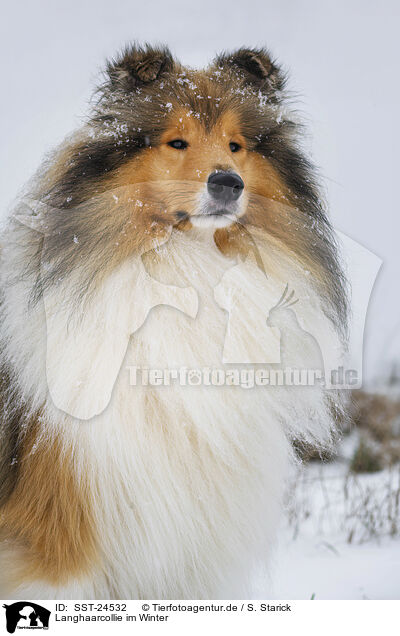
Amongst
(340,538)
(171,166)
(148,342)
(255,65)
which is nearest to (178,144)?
(171,166)

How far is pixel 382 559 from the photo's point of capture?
78.5 inches

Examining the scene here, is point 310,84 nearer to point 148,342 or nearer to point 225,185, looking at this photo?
point 225,185

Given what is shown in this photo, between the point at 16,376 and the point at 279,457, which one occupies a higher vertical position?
the point at 16,376

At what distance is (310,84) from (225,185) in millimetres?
571

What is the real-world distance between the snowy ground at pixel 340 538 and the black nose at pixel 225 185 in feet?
3.42

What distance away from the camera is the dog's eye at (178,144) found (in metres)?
1.44

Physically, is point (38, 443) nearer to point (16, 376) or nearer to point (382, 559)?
point (16, 376)

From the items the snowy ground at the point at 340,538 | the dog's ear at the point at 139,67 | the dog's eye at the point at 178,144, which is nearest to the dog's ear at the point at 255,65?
the dog's ear at the point at 139,67

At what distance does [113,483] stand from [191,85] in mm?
1093

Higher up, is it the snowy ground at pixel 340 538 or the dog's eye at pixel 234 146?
the dog's eye at pixel 234 146

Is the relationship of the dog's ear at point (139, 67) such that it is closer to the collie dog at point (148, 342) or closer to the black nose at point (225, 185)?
the collie dog at point (148, 342)

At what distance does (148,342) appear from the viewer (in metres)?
1.46
